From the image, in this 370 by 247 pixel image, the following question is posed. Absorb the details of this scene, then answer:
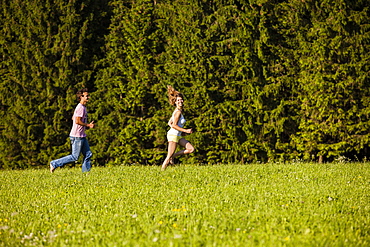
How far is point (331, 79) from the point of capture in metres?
10.8

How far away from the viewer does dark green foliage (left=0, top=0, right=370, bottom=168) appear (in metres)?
10.8

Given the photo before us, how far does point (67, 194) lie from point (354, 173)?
540 cm

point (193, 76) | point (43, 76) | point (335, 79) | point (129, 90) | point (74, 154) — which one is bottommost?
point (74, 154)

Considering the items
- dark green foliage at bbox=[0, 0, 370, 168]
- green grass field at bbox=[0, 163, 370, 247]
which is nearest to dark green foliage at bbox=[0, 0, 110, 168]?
dark green foliage at bbox=[0, 0, 370, 168]

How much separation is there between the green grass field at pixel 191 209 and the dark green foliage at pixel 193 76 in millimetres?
2474

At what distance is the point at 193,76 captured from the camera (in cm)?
1110

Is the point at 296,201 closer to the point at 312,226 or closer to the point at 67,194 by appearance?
the point at 312,226

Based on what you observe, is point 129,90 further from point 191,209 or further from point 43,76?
point 191,209

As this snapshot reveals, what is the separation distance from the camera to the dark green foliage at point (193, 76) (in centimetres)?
1081

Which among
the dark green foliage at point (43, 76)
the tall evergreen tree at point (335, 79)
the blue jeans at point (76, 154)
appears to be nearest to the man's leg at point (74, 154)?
the blue jeans at point (76, 154)

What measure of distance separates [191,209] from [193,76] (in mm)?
6131

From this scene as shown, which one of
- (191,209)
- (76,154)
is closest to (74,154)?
(76,154)

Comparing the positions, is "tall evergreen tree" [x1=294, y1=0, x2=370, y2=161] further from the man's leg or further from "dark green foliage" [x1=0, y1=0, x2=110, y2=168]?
"dark green foliage" [x1=0, y1=0, x2=110, y2=168]

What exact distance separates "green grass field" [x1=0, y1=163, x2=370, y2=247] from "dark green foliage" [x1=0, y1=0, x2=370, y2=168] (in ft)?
8.12
